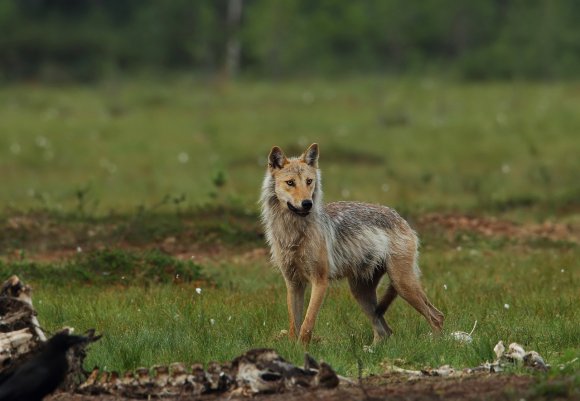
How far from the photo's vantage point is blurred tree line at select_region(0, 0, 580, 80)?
46.0 meters

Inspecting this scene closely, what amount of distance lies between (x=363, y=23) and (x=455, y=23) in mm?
9513

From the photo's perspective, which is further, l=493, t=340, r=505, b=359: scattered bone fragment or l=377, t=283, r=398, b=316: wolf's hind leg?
l=377, t=283, r=398, b=316: wolf's hind leg

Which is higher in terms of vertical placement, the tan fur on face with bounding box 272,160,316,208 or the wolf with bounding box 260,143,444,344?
the tan fur on face with bounding box 272,160,316,208

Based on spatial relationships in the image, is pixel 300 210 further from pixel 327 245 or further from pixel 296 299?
pixel 296 299

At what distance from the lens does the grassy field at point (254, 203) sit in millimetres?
9898

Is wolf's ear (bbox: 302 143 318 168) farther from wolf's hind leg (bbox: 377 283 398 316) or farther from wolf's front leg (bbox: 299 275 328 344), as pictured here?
wolf's hind leg (bbox: 377 283 398 316)

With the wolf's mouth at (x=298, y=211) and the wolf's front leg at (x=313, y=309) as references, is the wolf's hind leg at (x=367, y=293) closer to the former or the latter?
the wolf's front leg at (x=313, y=309)

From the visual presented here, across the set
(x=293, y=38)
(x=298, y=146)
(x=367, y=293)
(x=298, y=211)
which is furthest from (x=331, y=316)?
(x=293, y=38)

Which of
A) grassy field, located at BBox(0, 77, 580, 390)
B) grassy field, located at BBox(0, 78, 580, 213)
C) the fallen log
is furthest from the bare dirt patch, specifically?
grassy field, located at BBox(0, 78, 580, 213)

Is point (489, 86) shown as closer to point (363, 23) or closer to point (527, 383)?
point (363, 23)

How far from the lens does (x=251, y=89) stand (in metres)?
40.7

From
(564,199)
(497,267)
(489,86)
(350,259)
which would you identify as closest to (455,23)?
(489,86)

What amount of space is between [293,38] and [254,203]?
103ft

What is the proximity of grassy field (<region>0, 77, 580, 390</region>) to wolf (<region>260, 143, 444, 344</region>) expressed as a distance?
28 centimetres
